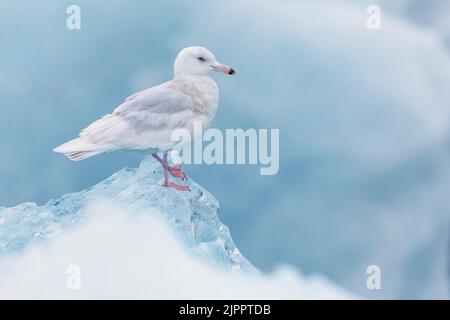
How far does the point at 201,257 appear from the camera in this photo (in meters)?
3.89

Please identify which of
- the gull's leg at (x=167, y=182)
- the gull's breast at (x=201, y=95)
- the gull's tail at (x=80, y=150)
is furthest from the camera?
the gull's leg at (x=167, y=182)

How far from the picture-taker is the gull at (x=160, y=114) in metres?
3.75

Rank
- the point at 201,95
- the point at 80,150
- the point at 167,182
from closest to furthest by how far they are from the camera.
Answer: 1. the point at 80,150
2. the point at 201,95
3. the point at 167,182

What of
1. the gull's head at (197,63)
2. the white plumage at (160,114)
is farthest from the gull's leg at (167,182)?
the gull's head at (197,63)

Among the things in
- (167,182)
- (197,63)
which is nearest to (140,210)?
(167,182)

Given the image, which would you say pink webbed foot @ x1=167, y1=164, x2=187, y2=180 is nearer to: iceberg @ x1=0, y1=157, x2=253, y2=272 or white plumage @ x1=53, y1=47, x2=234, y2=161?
iceberg @ x1=0, y1=157, x2=253, y2=272

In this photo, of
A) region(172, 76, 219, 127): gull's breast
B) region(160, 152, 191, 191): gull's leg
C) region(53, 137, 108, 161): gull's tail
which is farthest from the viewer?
region(160, 152, 191, 191): gull's leg

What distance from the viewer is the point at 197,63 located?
3.87 meters

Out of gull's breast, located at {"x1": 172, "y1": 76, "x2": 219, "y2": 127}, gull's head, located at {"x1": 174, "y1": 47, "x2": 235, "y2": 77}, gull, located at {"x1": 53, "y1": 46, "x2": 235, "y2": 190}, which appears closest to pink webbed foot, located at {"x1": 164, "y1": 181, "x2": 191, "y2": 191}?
gull, located at {"x1": 53, "y1": 46, "x2": 235, "y2": 190}

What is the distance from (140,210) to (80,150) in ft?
1.50

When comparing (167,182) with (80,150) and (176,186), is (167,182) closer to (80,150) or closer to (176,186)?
(176,186)

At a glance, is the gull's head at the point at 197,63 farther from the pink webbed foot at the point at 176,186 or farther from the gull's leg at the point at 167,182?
the pink webbed foot at the point at 176,186

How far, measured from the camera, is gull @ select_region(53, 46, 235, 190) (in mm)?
3746
